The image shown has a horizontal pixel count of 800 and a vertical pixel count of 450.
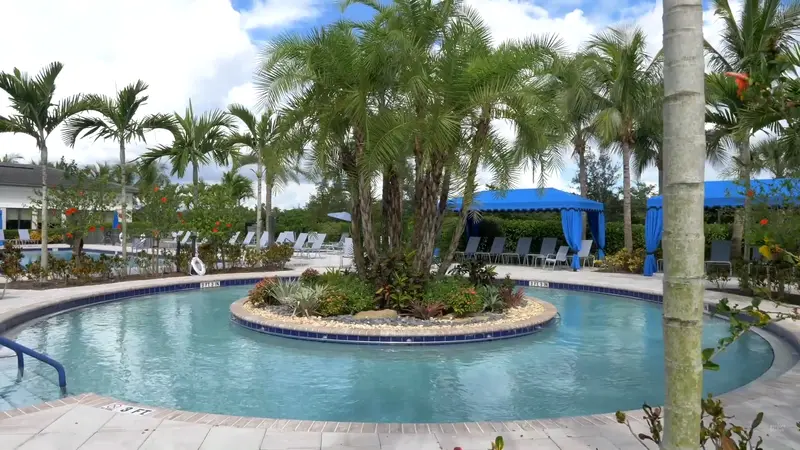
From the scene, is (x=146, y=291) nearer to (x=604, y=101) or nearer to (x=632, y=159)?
(x=604, y=101)

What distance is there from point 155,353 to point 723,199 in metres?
13.9

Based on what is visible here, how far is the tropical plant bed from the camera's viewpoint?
27.4ft

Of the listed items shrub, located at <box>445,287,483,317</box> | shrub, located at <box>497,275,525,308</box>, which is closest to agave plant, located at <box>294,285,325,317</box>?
shrub, located at <box>445,287,483,317</box>

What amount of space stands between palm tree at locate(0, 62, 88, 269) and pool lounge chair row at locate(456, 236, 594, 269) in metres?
11.0

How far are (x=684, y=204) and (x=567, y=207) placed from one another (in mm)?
16324

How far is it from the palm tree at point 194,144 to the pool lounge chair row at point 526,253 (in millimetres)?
8654

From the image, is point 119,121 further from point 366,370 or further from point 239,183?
point 239,183

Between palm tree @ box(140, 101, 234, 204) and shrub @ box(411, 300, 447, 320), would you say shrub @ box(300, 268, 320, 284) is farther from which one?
palm tree @ box(140, 101, 234, 204)

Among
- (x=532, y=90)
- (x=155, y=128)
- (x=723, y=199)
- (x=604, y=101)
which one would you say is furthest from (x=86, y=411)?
(x=604, y=101)

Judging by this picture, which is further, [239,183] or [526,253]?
[239,183]

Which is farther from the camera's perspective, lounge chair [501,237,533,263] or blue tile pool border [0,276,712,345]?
lounge chair [501,237,533,263]

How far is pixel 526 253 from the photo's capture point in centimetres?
1914

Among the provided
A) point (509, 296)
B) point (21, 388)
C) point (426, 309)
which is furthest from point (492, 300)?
point (21, 388)

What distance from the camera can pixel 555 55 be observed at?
31.2 feet
